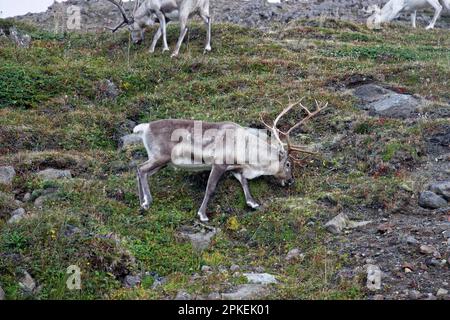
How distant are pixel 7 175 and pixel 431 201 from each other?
5.98 m

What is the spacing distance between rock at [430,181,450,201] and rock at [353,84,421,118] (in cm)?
295

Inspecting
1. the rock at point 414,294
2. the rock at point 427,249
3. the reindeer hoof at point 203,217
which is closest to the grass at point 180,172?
the reindeer hoof at point 203,217

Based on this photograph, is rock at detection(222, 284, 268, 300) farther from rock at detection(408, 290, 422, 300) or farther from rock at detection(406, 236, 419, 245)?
rock at detection(406, 236, 419, 245)

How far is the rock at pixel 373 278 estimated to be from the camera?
7.45 meters

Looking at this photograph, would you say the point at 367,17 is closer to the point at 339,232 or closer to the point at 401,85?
the point at 401,85

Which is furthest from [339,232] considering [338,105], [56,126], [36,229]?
[56,126]

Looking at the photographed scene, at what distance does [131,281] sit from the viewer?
7969mm

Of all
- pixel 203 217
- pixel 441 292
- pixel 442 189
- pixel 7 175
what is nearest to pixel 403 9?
pixel 442 189

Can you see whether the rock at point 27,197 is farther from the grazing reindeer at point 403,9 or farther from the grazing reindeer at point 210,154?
the grazing reindeer at point 403,9

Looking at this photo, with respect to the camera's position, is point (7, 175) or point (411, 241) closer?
point (411, 241)

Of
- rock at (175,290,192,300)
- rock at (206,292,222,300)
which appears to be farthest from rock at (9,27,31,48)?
rock at (206,292,222,300)

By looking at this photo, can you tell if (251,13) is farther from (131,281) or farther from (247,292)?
(247,292)

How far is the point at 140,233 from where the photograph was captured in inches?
356

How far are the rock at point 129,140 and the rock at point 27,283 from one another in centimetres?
461
